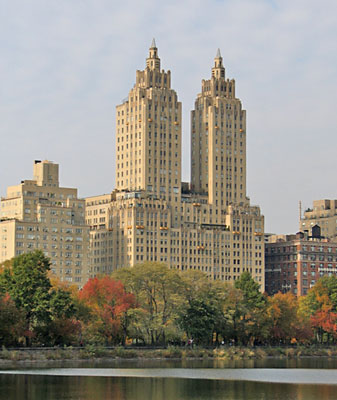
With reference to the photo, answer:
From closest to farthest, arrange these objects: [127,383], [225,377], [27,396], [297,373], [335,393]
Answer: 1. [27,396]
2. [335,393]
3. [127,383]
4. [225,377]
5. [297,373]

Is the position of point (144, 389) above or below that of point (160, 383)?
below

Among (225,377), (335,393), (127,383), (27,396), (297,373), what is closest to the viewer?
(27,396)

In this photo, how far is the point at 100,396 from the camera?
141 m

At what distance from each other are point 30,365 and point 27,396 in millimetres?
58493

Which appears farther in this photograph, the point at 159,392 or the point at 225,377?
the point at 225,377

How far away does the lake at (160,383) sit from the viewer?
144 meters

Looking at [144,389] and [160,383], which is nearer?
[144,389]

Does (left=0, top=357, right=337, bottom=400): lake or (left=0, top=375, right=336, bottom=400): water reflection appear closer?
(left=0, top=375, right=336, bottom=400): water reflection

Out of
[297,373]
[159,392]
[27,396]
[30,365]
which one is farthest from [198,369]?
[27,396]

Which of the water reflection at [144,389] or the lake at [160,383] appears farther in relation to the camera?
the lake at [160,383]

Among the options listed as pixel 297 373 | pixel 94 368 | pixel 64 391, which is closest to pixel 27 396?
pixel 64 391

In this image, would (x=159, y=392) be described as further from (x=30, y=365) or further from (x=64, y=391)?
(x=30, y=365)

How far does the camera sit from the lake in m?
144

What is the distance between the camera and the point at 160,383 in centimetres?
16225
